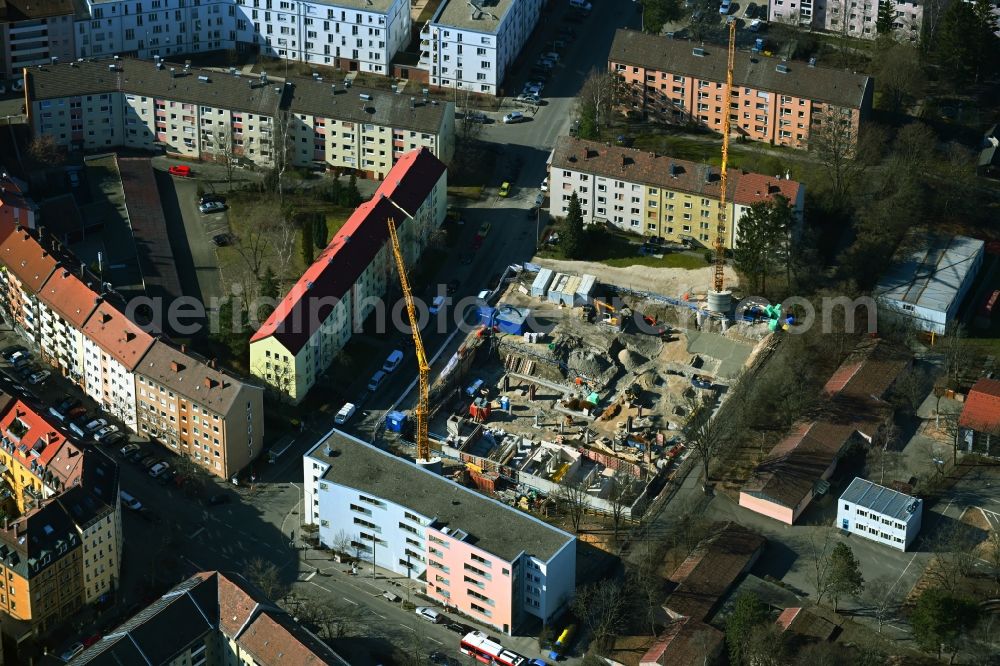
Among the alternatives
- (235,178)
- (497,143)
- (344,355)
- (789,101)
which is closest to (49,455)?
(344,355)

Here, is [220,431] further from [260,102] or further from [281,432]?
[260,102]

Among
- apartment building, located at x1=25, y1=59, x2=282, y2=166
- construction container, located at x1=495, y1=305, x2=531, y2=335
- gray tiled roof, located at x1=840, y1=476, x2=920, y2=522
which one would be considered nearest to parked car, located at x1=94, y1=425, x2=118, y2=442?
construction container, located at x1=495, y1=305, x2=531, y2=335

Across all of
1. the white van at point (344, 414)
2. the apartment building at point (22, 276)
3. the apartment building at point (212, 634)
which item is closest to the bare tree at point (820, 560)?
the apartment building at point (212, 634)

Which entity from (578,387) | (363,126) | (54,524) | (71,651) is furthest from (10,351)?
(578,387)

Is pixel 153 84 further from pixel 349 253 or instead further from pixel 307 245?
pixel 349 253

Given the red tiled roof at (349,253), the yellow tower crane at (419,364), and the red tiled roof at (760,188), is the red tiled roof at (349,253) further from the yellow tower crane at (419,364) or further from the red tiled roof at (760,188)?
the red tiled roof at (760,188)

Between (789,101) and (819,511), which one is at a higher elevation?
(789,101)

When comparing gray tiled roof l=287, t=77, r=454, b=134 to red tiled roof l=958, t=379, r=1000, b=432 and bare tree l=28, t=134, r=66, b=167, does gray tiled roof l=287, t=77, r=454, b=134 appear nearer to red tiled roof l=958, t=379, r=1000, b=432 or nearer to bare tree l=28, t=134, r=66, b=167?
bare tree l=28, t=134, r=66, b=167
